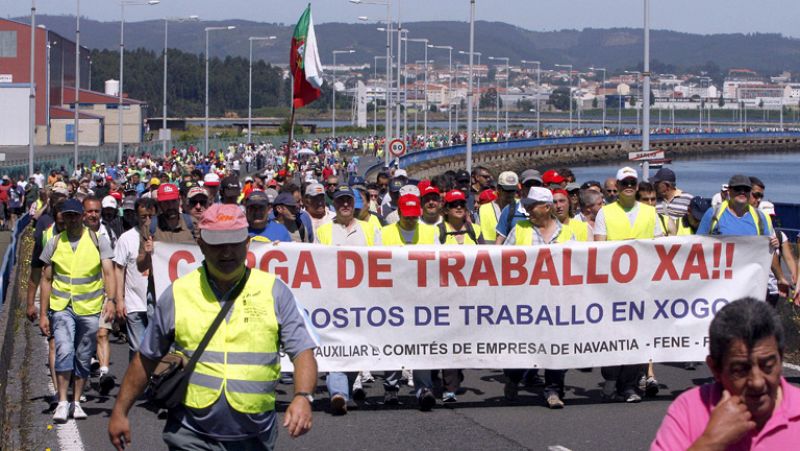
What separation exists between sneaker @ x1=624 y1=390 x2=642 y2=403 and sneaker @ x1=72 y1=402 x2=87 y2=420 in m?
3.96

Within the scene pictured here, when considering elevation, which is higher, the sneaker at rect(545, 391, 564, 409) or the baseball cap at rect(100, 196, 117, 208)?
the baseball cap at rect(100, 196, 117, 208)

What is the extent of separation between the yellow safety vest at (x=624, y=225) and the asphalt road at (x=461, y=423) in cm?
122

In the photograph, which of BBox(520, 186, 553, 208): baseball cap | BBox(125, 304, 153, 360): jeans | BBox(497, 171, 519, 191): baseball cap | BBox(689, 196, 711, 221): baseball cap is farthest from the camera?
BBox(497, 171, 519, 191): baseball cap

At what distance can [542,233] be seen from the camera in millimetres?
10812

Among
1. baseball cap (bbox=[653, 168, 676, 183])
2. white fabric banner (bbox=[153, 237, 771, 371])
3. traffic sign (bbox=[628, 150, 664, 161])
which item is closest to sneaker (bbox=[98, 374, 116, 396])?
white fabric banner (bbox=[153, 237, 771, 371])

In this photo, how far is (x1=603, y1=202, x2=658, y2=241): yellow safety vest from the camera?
11.2 metres

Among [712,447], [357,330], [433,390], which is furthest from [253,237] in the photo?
[712,447]

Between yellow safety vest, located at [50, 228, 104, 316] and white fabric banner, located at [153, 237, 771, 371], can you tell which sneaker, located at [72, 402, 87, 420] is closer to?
yellow safety vest, located at [50, 228, 104, 316]

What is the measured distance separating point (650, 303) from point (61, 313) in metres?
4.26

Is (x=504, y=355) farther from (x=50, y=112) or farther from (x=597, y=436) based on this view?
(x=50, y=112)

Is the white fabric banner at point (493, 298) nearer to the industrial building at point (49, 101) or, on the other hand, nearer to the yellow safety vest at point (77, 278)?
the yellow safety vest at point (77, 278)

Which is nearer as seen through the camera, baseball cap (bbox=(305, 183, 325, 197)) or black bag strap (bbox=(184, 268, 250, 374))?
black bag strap (bbox=(184, 268, 250, 374))

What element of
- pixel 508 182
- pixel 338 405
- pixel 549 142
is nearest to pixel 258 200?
pixel 338 405

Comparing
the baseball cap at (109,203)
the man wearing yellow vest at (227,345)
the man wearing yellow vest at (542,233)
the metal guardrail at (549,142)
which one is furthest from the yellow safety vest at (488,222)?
the metal guardrail at (549,142)
